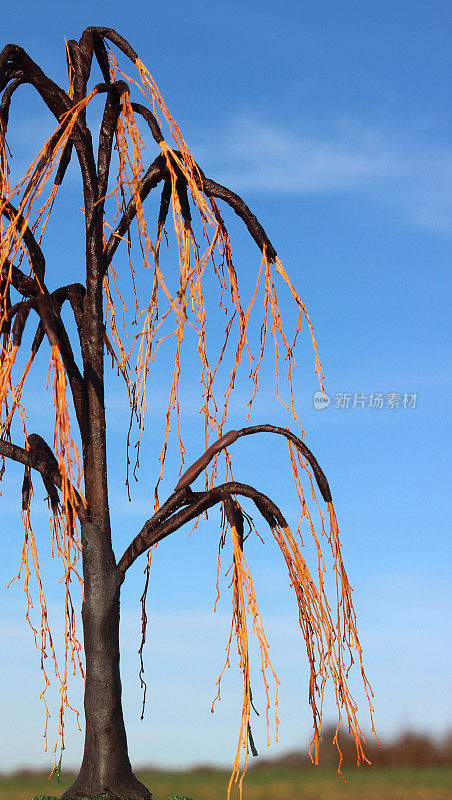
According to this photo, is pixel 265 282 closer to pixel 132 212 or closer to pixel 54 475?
pixel 132 212

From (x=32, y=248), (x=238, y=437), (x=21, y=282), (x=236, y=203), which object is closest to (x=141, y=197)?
(x=236, y=203)

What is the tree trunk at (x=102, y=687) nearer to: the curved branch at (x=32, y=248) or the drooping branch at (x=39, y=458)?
the drooping branch at (x=39, y=458)

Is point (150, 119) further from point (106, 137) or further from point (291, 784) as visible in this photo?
point (291, 784)

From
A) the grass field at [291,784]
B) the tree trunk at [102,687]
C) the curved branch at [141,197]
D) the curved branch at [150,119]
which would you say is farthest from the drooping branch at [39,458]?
the grass field at [291,784]

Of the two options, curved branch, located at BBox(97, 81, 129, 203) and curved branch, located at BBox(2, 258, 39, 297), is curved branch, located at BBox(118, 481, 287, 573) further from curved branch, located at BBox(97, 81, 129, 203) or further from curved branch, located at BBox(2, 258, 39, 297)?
curved branch, located at BBox(97, 81, 129, 203)

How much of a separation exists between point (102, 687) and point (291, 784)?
7.34 ft

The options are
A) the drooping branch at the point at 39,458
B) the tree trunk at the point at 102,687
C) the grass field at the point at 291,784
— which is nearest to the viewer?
the tree trunk at the point at 102,687

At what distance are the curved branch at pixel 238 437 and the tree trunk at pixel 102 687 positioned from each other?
0.57 meters

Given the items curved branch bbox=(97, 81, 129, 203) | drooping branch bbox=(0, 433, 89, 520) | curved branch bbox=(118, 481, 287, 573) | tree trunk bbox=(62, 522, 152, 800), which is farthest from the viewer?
curved branch bbox=(97, 81, 129, 203)

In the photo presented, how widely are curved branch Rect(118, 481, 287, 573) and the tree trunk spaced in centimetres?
15

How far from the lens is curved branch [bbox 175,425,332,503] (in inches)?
186

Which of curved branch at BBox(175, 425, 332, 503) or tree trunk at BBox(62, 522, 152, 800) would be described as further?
curved branch at BBox(175, 425, 332, 503)

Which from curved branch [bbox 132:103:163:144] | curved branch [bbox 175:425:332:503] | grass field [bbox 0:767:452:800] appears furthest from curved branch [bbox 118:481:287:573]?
curved branch [bbox 132:103:163:144]

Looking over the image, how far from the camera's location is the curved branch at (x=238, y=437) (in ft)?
15.5
